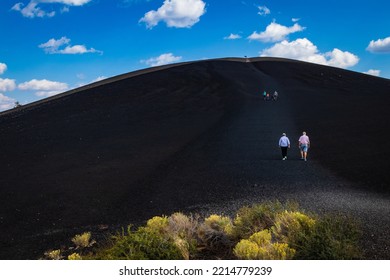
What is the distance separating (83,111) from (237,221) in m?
30.4

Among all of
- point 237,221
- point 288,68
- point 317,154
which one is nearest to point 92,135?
point 317,154

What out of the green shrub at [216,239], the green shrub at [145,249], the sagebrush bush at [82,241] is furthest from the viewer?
the sagebrush bush at [82,241]

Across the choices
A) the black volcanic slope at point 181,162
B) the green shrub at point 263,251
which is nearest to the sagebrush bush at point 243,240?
the green shrub at point 263,251

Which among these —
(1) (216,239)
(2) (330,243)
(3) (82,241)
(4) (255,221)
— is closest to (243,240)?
(1) (216,239)

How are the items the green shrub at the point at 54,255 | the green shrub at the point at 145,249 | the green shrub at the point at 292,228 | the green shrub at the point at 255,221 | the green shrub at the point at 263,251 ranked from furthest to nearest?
the green shrub at the point at 54,255 → the green shrub at the point at 255,221 → the green shrub at the point at 292,228 → the green shrub at the point at 145,249 → the green shrub at the point at 263,251

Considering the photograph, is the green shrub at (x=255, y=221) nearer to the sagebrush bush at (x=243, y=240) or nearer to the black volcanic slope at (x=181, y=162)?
the sagebrush bush at (x=243, y=240)

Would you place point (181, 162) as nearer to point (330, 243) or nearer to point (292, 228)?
point (292, 228)

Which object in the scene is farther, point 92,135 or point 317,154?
point 92,135

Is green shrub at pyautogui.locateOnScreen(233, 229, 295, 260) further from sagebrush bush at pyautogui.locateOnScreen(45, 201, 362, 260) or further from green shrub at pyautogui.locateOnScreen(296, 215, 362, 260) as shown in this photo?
green shrub at pyautogui.locateOnScreen(296, 215, 362, 260)

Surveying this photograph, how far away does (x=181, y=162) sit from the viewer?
Answer: 54.0 feet

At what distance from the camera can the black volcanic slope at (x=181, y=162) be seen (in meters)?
10.3

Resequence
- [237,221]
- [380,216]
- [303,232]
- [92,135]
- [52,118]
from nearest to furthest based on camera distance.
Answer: [303,232] → [237,221] → [380,216] → [92,135] → [52,118]
